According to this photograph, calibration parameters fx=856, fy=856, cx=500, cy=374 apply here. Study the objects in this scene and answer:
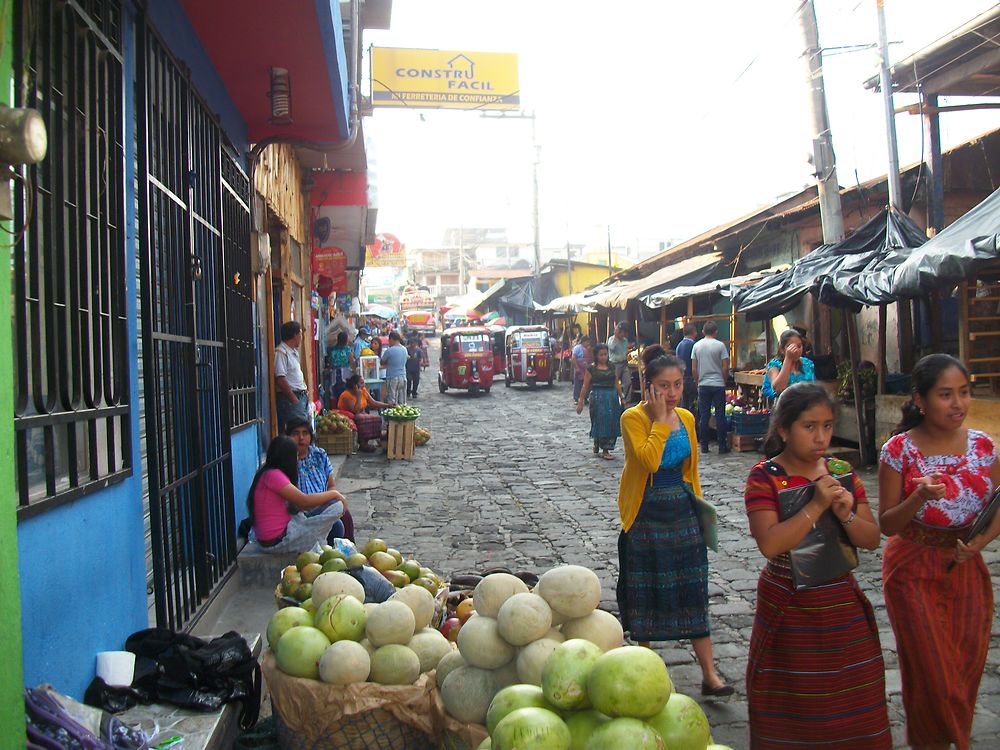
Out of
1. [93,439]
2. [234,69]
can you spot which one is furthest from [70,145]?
[234,69]

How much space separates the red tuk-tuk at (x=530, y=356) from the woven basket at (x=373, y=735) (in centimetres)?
2495

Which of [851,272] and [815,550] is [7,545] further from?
[851,272]

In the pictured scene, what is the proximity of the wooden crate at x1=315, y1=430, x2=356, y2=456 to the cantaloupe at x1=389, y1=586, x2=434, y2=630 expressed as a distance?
964cm

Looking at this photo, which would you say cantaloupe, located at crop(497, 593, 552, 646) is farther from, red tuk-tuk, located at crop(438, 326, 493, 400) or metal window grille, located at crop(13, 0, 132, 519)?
red tuk-tuk, located at crop(438, 326, 493, 400)

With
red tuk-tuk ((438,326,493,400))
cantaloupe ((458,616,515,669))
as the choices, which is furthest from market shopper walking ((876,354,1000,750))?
red tuk-tuk ((438,326,493,400))

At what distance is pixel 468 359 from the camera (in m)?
27.2

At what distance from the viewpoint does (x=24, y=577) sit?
2.98 metres

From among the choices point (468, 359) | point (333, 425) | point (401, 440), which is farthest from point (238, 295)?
point (468, 359)

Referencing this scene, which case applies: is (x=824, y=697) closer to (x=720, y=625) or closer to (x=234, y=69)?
(x=720, y=625)

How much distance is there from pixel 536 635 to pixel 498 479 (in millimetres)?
8525

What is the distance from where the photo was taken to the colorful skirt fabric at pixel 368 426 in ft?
46.0

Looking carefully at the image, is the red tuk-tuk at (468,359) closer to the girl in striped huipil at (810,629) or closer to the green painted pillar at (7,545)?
the girl in striped huipil at (810,629)

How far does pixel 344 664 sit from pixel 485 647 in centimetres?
67

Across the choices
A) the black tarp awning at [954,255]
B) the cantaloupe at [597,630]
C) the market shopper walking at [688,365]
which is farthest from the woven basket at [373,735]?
the market shopper walking at [688,365]
